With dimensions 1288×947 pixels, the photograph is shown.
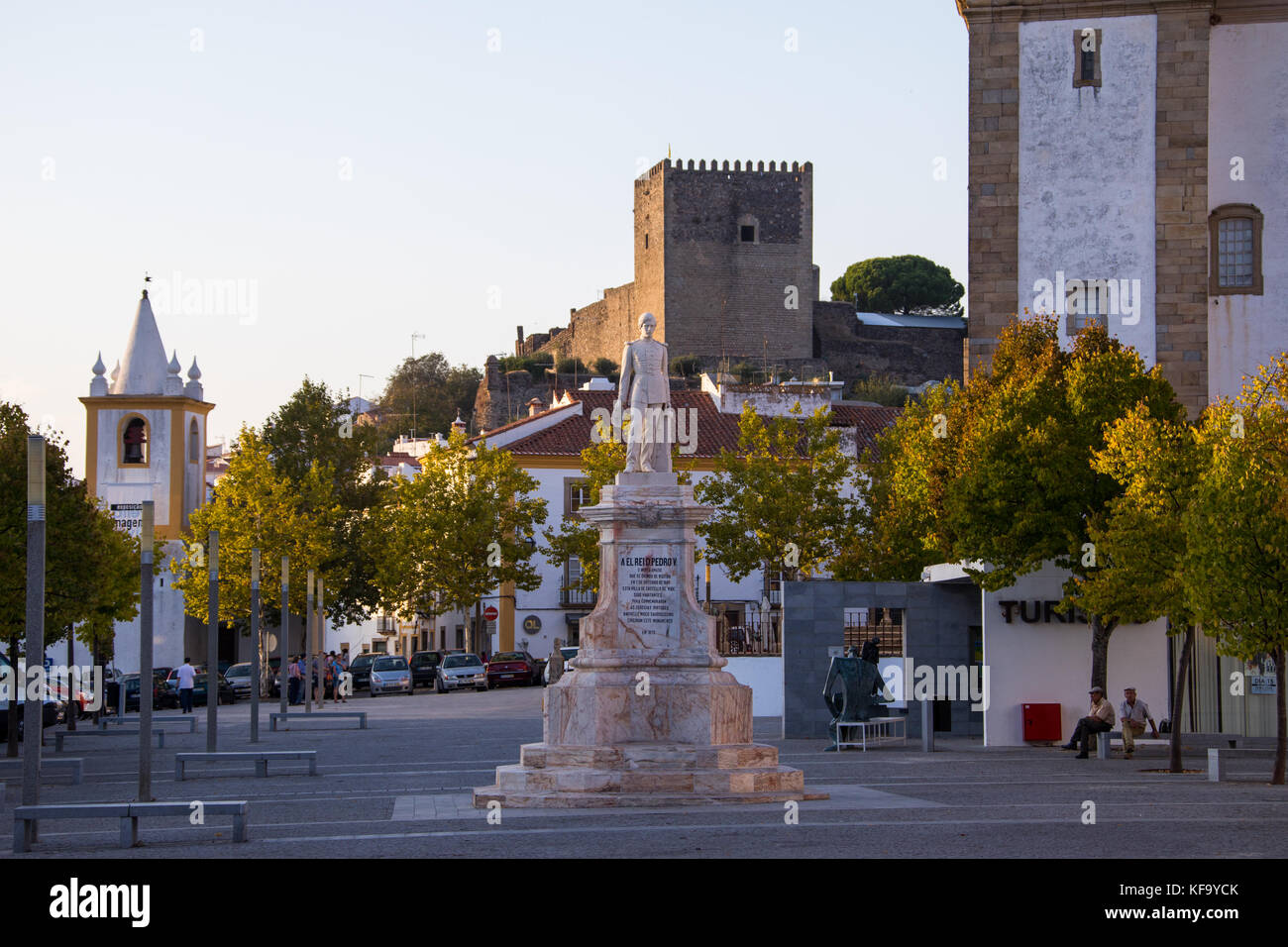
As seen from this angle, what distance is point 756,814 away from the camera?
16.9m

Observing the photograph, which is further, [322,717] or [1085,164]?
[322,717]

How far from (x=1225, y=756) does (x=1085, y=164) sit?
13.4 meters

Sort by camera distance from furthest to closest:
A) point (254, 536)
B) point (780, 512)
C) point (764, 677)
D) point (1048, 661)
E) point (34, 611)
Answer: point (254, 536) → point (780, 512) → point (764, 677) → point (1048, 661) → point (34, 611)

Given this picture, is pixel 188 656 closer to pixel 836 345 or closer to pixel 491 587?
pixel 491 587

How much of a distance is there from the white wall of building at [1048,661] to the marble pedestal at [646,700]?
12444 mm

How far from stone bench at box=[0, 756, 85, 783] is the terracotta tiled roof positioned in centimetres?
4556

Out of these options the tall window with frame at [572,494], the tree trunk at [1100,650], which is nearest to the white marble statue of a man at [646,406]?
the tree trunk at [1100,650]

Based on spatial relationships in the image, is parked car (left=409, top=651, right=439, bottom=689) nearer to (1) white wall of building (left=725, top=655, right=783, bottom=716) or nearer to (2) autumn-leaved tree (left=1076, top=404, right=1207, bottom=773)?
(1) white wall of building (left=725, top=655, right=783, bottom=716)

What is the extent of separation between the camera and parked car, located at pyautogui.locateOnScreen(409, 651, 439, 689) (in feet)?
207

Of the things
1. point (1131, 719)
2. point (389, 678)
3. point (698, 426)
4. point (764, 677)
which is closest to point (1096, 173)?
point (764, 677)

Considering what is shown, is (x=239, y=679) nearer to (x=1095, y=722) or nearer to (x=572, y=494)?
(x=572, y=494)

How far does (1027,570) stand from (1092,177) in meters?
10.6

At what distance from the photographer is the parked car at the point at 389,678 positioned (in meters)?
62.3

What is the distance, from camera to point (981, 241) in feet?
121
